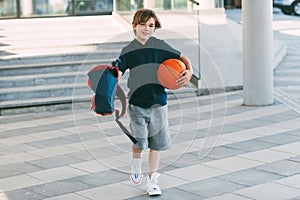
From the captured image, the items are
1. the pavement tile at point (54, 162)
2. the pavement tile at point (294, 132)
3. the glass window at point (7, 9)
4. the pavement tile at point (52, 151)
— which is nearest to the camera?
the pavement tile at point (54, 162)

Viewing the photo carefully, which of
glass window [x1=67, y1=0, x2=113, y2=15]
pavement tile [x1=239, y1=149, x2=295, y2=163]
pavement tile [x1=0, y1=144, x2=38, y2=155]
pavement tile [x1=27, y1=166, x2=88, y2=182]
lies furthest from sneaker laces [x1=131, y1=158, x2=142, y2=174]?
glass window [x1=67, y1=0, x2=113, y2=15]

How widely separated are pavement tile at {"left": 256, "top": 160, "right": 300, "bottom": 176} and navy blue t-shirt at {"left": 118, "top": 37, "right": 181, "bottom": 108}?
1.61 m

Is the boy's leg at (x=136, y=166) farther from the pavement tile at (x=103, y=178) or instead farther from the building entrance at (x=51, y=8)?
the building entrance at (x=51, y=8)

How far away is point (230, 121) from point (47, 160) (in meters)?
3.00

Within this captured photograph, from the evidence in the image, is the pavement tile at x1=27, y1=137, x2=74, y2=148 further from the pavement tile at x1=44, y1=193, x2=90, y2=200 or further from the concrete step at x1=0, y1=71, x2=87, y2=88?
the concrete step at x1=0, y1=71, x2=87, y2=88

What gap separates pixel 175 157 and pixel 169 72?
1.82 m

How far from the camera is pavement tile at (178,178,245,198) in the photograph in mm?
6390

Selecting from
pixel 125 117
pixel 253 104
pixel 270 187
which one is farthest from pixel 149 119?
pixel 253 104

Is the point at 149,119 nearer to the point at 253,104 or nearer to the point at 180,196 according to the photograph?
the point at 180,196

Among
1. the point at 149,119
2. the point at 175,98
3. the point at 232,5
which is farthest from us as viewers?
the point at 232,5

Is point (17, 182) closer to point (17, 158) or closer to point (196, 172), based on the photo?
point (17, 158)

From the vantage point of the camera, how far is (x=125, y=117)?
654 cm

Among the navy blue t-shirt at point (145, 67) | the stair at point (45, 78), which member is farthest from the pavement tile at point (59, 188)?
the stair at point (45, 78)

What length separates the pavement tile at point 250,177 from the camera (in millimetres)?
6696
